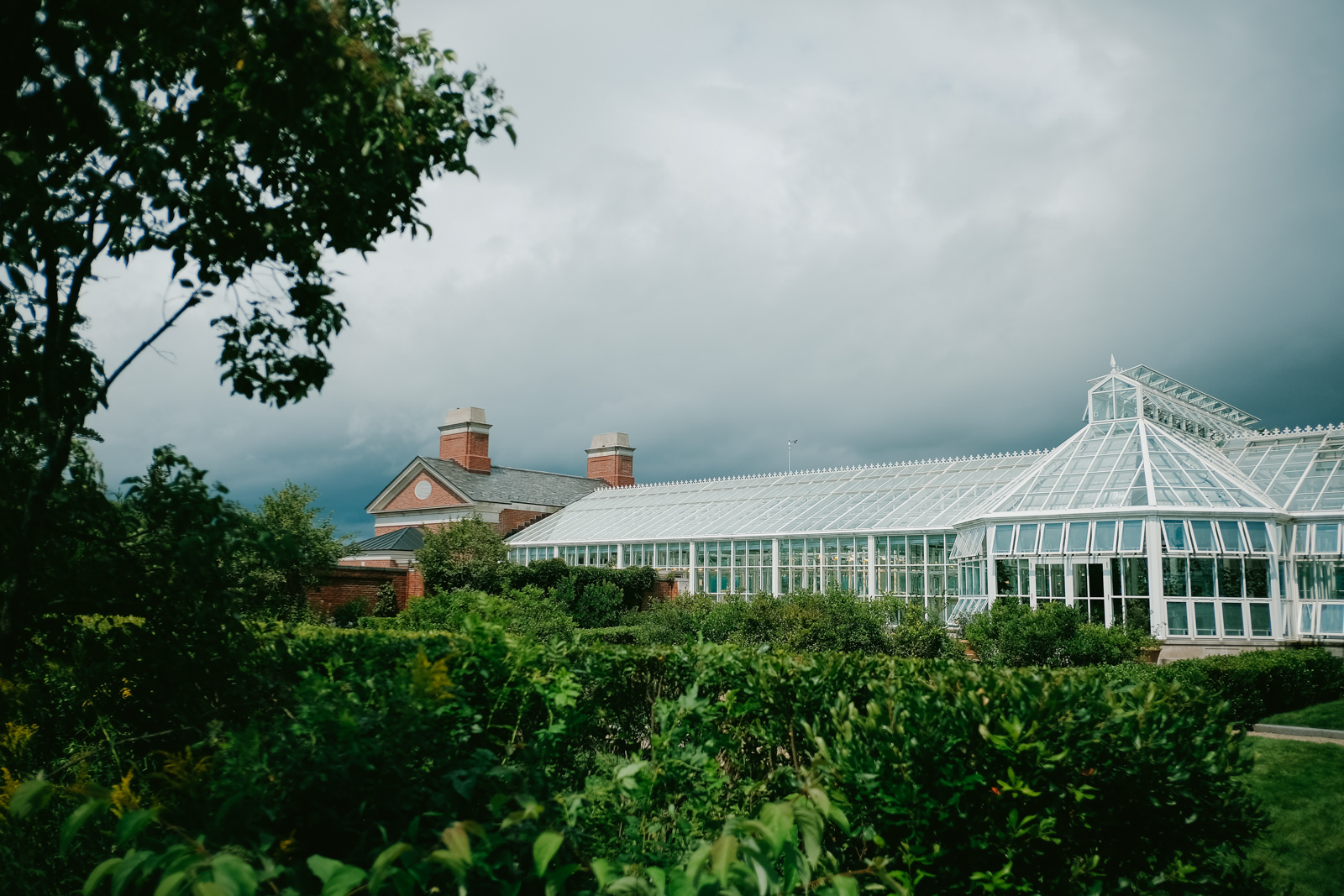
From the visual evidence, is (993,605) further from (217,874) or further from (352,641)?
(217,874)

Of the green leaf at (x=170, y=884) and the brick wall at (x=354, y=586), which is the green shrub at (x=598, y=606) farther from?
the green leaf at (x=170, y=884)

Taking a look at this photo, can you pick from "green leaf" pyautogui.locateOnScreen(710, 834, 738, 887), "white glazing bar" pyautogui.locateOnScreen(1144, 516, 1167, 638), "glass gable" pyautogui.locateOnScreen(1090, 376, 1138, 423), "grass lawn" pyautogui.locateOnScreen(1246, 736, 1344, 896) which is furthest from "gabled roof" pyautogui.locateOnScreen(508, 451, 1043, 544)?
"green leaf" pyautogui.locateOnScreen(710, 834, 738, 887)

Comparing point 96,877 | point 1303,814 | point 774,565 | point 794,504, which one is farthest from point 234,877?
point 794,504

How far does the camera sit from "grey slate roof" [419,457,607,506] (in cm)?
4053

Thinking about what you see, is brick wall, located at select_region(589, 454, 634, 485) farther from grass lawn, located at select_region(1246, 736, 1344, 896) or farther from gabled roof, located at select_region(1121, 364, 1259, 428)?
grass lawn, located at select_region(1246, 736, 1344, 896)

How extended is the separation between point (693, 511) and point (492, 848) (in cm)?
3145

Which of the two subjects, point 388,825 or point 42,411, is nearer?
point 388,825

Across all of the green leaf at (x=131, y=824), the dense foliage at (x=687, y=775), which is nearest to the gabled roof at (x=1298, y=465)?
the dense foliage at (x=687, y=775)

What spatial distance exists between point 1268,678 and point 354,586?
23.7m

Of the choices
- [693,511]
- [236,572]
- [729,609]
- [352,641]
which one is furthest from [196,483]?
[693,511]

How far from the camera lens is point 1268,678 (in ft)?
41.3

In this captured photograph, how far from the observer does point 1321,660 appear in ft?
45.6

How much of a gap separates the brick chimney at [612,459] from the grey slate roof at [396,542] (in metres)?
12.8

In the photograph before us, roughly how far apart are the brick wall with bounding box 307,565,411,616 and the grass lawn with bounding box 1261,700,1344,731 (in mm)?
20773
